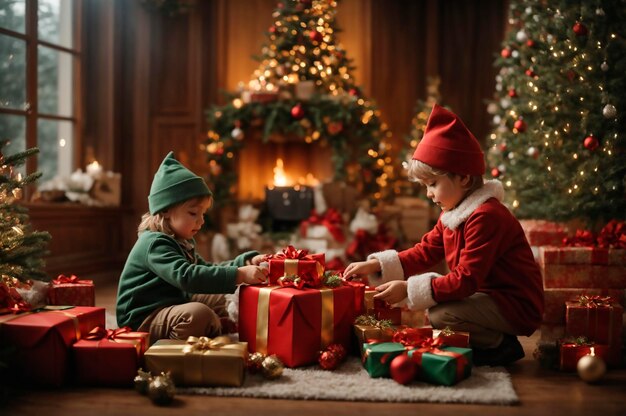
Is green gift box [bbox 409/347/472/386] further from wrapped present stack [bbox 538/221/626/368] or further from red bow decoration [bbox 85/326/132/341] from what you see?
red bow decoration [bbox 85/326/132/341]

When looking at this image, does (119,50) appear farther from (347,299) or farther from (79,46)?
(347,299)

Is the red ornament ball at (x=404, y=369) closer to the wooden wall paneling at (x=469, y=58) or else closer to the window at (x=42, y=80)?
the window at (x=42, y=80)

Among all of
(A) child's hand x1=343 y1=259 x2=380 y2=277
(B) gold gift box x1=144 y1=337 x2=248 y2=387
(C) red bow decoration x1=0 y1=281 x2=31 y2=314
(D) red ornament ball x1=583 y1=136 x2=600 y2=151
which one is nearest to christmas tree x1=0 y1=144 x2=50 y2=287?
(C) red bow decoration x1=0 y1=281 x2=31 y2=314

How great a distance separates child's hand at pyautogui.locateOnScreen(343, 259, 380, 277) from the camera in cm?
269

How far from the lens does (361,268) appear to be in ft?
8.86

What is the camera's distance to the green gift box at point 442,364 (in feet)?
7.11

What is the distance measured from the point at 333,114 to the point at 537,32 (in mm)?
1836

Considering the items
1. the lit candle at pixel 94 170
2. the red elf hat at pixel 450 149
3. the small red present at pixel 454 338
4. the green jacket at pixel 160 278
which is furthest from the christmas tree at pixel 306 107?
the small red present at pixel 454 338

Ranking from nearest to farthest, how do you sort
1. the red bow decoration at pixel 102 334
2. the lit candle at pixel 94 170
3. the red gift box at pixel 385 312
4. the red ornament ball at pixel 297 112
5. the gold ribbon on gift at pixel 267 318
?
1. the red bow decoration at pixel 102 334
2. the gold ribbon on gift at pixel 267 318
3. the red gift box at pixel 385 312
4. the lit candle at pixel 94 170
5. the red ornament ball at pixel 297 112

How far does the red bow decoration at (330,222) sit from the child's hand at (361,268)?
8.28 feet

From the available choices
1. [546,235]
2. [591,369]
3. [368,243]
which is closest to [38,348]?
[591,369]

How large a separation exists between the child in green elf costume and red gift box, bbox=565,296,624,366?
121cm

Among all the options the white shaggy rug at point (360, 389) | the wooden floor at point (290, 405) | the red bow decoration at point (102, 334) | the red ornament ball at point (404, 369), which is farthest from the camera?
the red bow decoration at point (102, 334)

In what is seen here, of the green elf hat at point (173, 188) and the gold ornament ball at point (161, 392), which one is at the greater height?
the green elf hat at point (173, 188)
